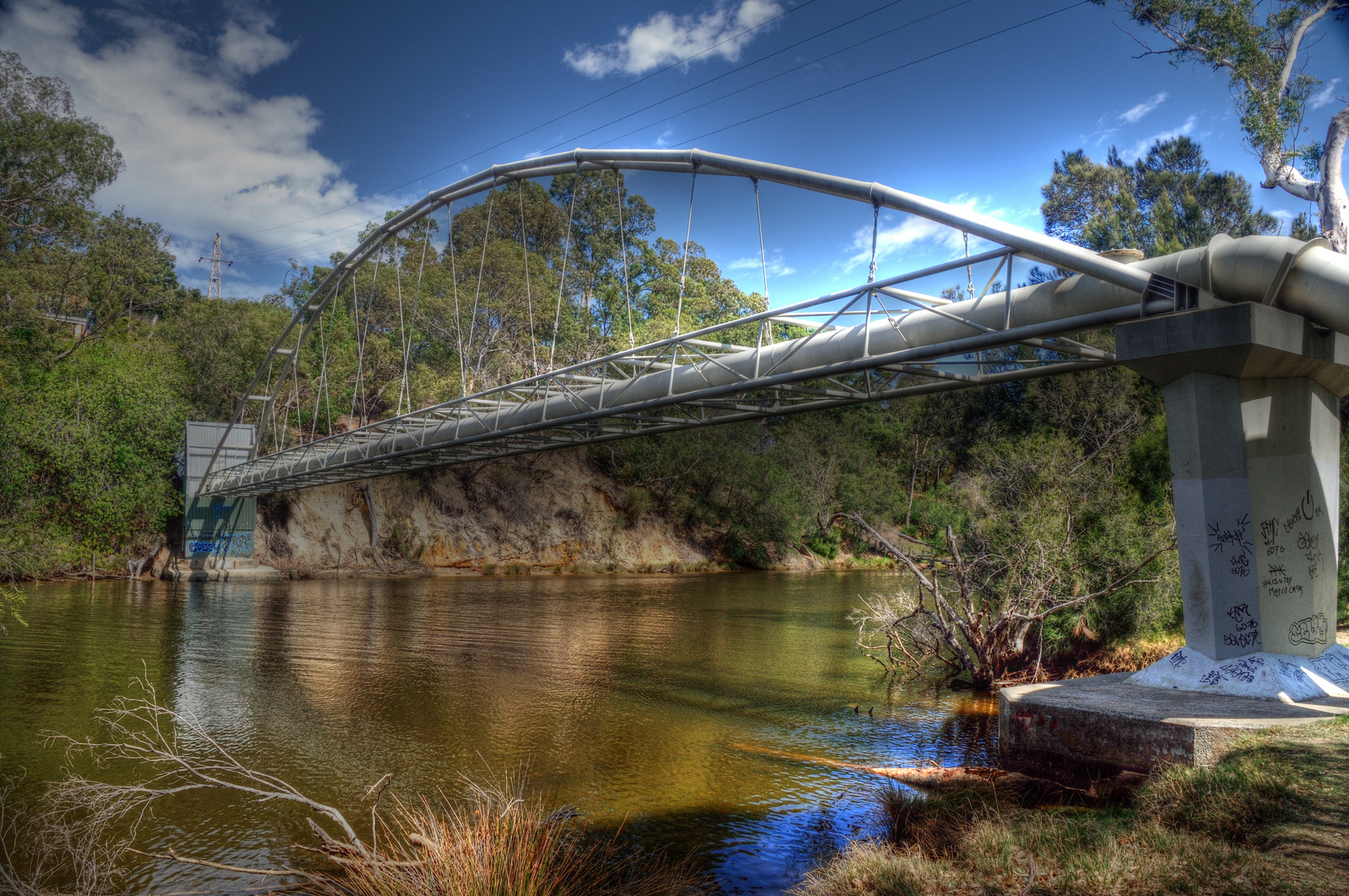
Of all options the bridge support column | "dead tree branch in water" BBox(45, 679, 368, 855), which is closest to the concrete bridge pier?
the bridge support column

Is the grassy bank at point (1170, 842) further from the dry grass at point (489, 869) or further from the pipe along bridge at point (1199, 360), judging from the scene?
the pipe along bridge at point (1199, 360)

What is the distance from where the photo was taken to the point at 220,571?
115ft

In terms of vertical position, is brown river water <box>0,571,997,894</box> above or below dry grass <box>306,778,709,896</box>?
below

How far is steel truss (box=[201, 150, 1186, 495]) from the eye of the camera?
10273mm

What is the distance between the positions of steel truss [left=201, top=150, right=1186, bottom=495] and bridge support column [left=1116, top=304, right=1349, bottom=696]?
84 centimetres

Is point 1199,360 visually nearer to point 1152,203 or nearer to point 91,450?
point 1152,203

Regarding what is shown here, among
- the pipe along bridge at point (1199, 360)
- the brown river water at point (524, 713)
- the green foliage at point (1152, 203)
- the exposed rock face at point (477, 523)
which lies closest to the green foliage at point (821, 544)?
the exposed rock face at point (477, 523)

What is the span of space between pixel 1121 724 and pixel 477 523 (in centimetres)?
3641

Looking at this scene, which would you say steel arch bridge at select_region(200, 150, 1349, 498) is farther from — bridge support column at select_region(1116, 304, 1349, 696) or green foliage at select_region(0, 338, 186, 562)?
green foliage at select_region(0, 338, 186, 562)

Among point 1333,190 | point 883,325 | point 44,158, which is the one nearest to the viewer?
point 883,325

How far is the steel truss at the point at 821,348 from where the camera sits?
33.7 feet

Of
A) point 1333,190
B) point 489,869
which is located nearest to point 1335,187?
point 1333,190

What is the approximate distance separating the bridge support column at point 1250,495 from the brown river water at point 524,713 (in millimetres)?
2994

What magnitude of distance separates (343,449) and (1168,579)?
26985 mm
